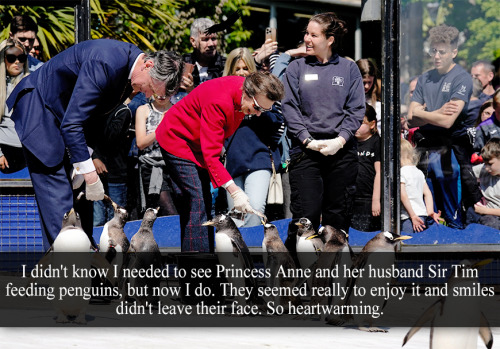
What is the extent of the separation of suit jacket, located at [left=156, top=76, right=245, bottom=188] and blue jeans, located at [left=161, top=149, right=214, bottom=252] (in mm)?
62

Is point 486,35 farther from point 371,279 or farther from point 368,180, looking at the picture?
point 371,279

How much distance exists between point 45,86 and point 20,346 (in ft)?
6.06

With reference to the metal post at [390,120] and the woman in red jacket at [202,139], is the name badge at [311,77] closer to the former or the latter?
the metal post at [390,120]

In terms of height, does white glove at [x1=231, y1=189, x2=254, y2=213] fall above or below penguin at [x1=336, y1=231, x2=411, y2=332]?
above

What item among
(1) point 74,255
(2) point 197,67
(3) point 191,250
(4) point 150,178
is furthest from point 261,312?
(2) point 197,67

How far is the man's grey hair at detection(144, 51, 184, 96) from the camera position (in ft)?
17.9

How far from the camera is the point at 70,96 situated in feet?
18.7

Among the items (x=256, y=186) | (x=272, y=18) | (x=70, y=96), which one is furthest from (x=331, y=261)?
(x=272, y=18)

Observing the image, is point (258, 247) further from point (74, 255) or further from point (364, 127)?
point (74, 255)

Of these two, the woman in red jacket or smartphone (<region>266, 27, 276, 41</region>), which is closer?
the woman in red jacket

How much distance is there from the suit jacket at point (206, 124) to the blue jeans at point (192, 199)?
62 millimetres

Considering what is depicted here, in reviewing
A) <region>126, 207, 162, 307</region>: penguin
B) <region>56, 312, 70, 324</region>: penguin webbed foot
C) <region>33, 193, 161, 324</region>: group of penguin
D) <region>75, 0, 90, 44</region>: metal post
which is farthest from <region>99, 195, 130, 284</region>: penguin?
<region>75, 0, 90, 44</region>: metal post

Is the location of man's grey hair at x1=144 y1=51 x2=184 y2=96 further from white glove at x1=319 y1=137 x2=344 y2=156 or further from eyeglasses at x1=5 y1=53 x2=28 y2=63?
eyeglasses at x1=5 y1=53 x2=28 y2=63

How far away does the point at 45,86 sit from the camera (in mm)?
5699
